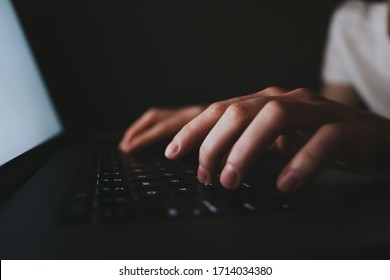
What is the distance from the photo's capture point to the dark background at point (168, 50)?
3.66 feet

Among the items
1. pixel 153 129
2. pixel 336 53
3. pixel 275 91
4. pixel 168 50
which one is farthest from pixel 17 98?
pixel 336 53

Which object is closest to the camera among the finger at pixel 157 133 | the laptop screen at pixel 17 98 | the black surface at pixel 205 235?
the black surface at pixel 205 235

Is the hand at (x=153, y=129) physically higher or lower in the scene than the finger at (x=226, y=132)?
lower

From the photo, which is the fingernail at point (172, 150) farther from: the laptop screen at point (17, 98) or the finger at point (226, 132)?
the laptop screen at point (17, 98)

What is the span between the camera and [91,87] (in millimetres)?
1146

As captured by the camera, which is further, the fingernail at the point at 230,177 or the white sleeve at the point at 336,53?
the white sleeve at the point at 336,53

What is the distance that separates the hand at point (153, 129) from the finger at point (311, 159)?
1.53ft

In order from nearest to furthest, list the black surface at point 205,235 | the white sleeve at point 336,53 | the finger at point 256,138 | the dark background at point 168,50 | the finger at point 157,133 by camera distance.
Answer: the black surface at point 205,235
the finger at point 256,138
the finger at point 157,133
the dark background at point 168,50
the white sleeve at point 336,53

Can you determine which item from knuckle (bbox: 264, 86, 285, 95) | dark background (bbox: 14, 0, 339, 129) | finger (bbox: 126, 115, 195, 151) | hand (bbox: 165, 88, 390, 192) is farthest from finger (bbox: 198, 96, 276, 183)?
dark background (bbox: 14, 0, 339, 129)

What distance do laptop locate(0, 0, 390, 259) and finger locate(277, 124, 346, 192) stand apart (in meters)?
0.02

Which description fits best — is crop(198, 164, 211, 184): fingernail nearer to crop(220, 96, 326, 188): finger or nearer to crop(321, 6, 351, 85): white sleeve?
crop(220, 96, 326, 188): finger

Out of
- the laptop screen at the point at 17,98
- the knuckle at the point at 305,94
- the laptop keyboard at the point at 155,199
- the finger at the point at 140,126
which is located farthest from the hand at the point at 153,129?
the knuckle at the point at 305,94

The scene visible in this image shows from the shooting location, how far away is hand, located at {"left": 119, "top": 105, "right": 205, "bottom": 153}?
737 mm
